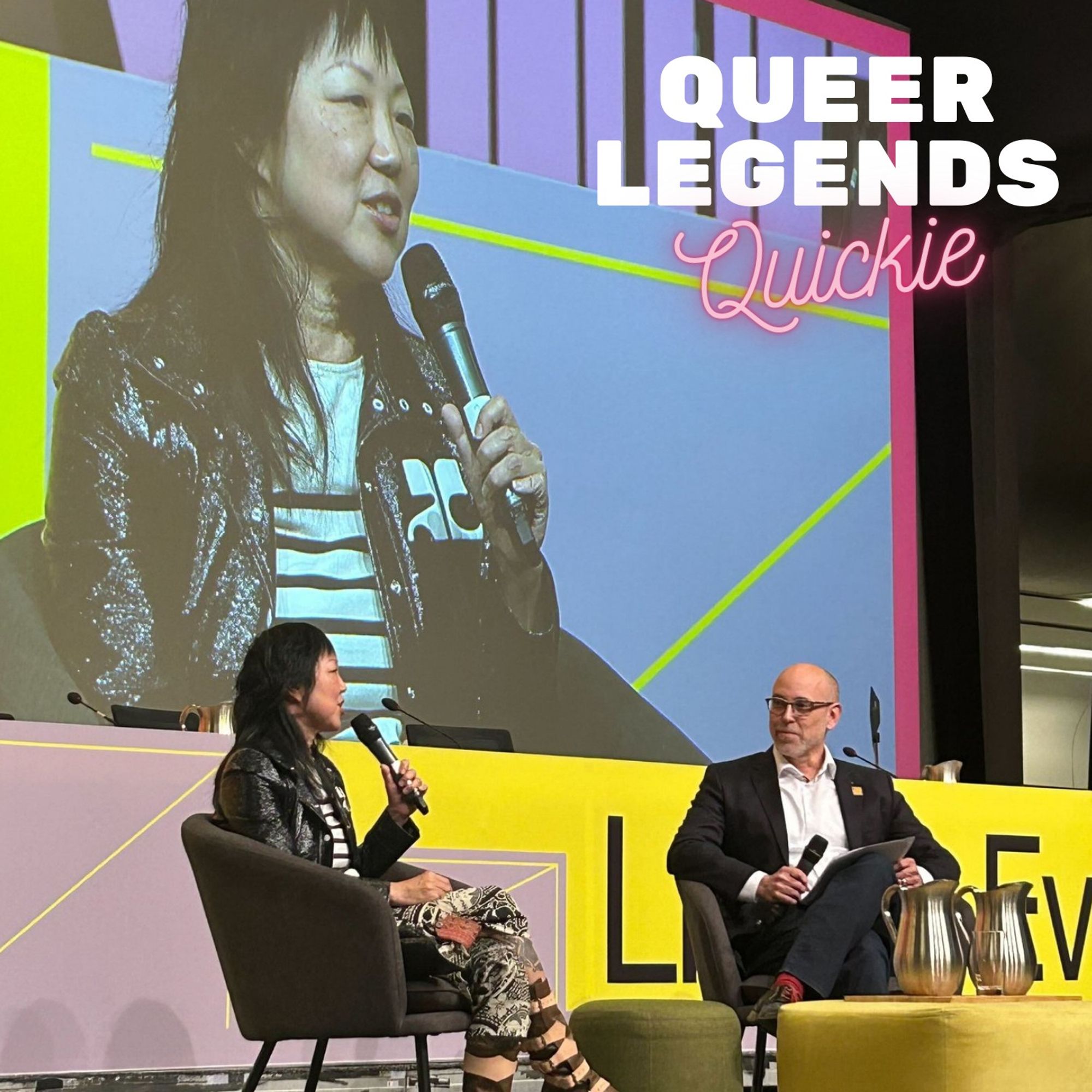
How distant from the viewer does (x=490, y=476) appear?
6121 millimetres

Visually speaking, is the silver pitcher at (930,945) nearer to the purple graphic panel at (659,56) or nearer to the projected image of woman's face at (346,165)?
the projected image of woman's face at (346,165)

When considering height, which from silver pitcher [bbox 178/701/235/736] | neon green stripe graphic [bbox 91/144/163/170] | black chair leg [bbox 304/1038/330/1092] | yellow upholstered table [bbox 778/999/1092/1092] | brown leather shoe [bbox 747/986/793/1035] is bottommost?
black chair leg [bbox 304/1038/330/1092]

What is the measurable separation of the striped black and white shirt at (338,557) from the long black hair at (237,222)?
0.06 metres

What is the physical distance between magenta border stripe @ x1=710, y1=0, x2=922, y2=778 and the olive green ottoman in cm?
360

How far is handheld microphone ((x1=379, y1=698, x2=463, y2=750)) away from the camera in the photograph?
418 centimetres

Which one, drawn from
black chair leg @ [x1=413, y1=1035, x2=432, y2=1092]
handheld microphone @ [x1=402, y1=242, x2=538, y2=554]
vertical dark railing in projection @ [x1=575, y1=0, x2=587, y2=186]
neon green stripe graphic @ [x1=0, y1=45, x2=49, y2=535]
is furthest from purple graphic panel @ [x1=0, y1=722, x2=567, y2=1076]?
vertical dark railing in projection @ [x1=575, y1=0, x2=587, y2=186]

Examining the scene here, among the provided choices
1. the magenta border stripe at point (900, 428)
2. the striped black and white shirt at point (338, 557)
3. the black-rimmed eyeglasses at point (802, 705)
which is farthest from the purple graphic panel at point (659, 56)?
the black-rimmed eyeglasses at point (802, 705)

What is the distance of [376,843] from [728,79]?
14.4 ft

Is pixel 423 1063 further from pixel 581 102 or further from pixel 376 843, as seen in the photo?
pixel 581 102

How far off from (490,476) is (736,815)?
7.40ft

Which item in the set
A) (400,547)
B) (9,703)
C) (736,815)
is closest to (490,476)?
(400,547)

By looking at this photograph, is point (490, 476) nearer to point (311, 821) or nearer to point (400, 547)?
point (400, 547)

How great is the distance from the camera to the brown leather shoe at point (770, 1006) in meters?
3.61

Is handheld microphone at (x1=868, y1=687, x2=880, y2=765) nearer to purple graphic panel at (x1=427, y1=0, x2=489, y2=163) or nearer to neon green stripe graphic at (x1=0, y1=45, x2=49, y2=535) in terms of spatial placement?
purple graphic panel at (x1=427, y1=0, x2=489, y2=163)
